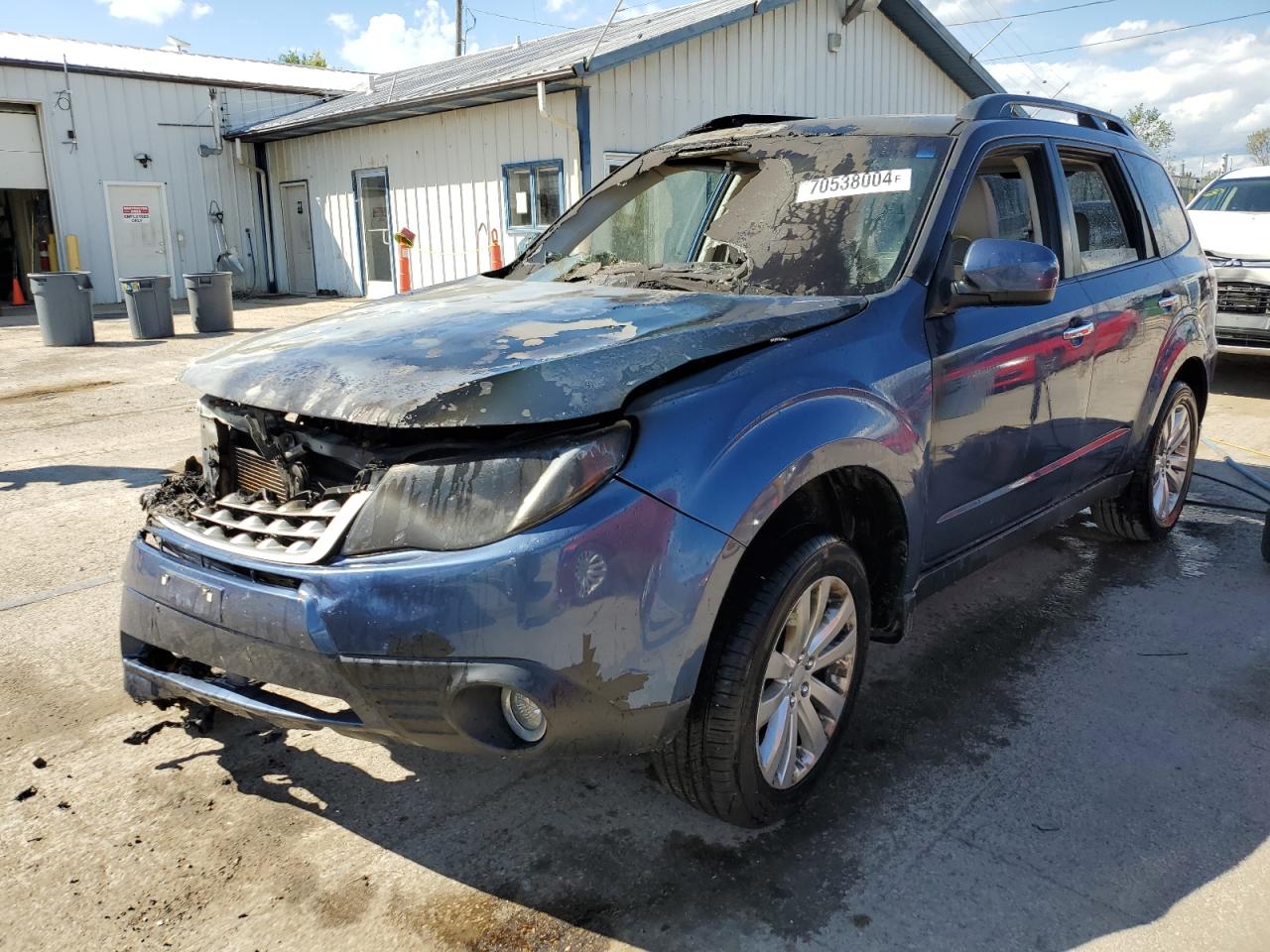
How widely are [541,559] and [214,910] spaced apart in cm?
123

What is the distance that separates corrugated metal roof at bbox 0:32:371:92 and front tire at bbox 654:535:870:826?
19.9m

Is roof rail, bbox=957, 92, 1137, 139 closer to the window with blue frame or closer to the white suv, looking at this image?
the white suv

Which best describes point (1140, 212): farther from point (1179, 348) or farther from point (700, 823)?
point (700, 823)

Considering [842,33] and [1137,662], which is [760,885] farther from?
[842,33]

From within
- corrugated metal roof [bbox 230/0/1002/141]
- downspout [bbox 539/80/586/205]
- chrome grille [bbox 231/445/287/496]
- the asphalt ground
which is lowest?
the asphalt ground

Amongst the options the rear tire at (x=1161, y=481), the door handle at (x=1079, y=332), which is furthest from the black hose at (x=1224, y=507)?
the door handle at (x=1079, y=332)

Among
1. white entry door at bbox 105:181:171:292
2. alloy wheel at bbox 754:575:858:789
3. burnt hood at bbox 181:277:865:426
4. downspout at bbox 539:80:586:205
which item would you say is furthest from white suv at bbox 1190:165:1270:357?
white entry door at bbox 105:181:171:292

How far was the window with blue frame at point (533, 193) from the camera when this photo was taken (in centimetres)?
1457

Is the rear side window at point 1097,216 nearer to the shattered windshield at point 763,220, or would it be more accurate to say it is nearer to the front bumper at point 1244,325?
the shattered windshield at point 763,220

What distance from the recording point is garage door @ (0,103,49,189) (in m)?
17.8

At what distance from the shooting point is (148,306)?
527 inches

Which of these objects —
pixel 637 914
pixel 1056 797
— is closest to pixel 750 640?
pixel 637 914

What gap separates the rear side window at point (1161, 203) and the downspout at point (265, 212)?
19111mm

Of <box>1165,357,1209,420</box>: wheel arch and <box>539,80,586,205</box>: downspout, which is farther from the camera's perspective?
<box>539,80,586,205</box>: downspout
